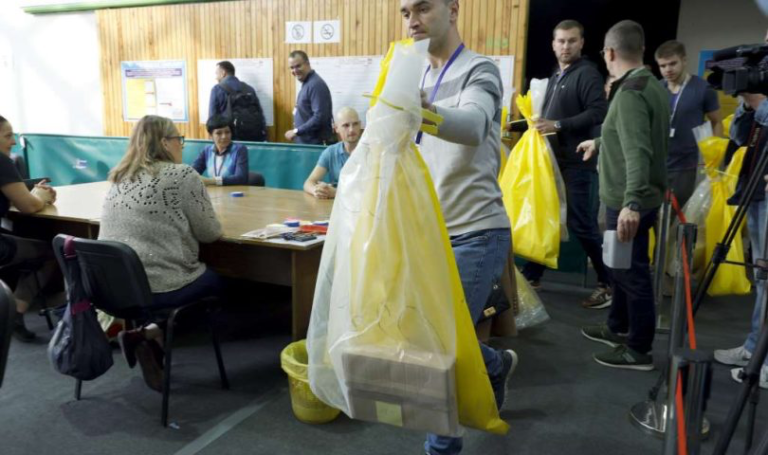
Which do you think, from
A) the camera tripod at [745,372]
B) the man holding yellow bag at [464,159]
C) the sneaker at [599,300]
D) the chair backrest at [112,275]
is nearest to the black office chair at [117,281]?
the chair backrest at [112,275]

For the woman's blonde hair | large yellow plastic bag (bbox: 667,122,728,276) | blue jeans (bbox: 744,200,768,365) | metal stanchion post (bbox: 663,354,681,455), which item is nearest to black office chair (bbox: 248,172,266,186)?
the woman's blonde hair

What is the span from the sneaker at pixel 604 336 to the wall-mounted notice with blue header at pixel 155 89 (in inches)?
204

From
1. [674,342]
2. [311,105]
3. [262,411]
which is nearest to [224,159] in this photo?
[311,105]

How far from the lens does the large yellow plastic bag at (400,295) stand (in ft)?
3.76

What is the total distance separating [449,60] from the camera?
1506 millimetres

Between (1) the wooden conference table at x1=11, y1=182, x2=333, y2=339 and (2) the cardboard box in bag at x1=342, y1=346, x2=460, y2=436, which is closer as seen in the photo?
(2) the cardboard box in bag at x1=342, y1=346, x2=460, y2=436

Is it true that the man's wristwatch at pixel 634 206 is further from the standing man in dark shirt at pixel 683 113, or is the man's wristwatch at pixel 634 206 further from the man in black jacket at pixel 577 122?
the standing man in dark shirt at pixel 683 113

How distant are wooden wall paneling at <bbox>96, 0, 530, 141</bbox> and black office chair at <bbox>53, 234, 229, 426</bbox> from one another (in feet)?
12.7

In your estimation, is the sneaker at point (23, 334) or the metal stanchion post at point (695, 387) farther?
the sneaker at point (23, 334)

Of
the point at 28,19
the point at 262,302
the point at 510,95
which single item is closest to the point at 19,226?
the point at 262,302

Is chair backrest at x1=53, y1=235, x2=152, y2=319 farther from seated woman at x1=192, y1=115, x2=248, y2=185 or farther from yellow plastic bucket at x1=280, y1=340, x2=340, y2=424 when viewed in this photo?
seated woman at x1=192, y1=115, x2=248, y2=185

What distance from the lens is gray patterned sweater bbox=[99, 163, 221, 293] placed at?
2.29 meters

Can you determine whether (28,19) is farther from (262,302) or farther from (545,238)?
(545,238)

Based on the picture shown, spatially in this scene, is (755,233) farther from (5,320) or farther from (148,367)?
(5,320)
